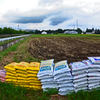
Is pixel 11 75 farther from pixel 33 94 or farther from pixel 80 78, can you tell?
pixel 80 78

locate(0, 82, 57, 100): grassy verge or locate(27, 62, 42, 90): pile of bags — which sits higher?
locate(27, 62, 42, 90): pile of bags

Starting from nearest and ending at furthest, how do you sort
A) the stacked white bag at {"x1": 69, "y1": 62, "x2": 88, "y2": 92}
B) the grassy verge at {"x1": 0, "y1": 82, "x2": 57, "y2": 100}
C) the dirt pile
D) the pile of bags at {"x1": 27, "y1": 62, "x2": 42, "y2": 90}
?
the grassy verge at {"x1": 0, "y1": 82, "x2": 57, "y2": 100}
the stacked white bag at {"x1": 69, "y1": 62, "x2": 88, "y2": 92}
the pile of bags at {"x1": 27, "y1": 62, "x2": 42, "y2": 90}
the dirt pile

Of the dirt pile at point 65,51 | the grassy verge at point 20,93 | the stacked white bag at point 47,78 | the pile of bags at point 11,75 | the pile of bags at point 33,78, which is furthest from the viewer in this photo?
the dirt pile at point 65,51

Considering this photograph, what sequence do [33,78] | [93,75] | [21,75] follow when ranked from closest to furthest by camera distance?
[93,75], [33,78], [21,75]

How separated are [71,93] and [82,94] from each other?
0.30m

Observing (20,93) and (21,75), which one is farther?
(21,75)

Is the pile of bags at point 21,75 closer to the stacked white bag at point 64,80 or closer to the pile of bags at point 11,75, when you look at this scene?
the pile of bags at point 11,75

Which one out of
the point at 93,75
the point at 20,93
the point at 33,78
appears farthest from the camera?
the point at 33,78

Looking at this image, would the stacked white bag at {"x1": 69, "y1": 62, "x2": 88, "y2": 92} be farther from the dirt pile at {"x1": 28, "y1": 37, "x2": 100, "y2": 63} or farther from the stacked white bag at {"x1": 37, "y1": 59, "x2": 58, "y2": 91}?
the dirt pile at {"x1": 28, "y1": 37, "x2": 100, "y2": 63}

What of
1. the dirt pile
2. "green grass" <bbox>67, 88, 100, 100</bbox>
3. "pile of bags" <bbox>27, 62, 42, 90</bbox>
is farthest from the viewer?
the dirt pile

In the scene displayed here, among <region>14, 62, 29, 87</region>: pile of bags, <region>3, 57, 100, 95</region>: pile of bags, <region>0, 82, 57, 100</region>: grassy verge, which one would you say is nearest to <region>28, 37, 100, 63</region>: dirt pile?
<region>3, 57, 100, 95</region>: pile of bags

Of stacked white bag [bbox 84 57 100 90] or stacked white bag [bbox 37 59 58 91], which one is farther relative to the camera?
stacked white bag [bbox 37 59 58 91]

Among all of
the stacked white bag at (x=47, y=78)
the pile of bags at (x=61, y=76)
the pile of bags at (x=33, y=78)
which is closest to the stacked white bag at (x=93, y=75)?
the pile of bags at (x=61, y=76)

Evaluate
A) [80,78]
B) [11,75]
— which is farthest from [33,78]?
[80,78]
